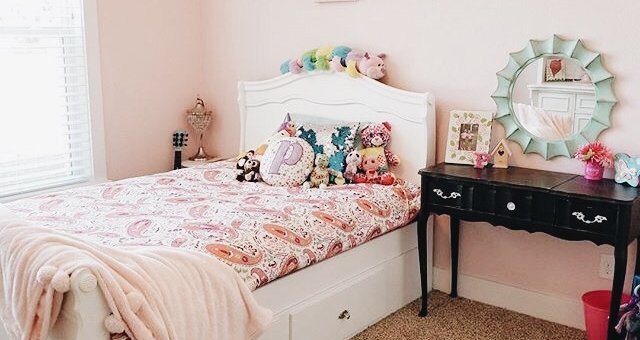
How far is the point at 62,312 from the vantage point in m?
1.94

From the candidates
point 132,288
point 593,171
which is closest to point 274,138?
point 593,171

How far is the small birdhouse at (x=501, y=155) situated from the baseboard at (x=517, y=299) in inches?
25.0

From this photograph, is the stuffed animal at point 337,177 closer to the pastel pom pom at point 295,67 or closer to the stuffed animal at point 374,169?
the stuffed animal at point 374,169

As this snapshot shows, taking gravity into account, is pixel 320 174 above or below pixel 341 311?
above

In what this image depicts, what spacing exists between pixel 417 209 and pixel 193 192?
3.65 ft

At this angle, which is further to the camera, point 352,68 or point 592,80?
point 352,68

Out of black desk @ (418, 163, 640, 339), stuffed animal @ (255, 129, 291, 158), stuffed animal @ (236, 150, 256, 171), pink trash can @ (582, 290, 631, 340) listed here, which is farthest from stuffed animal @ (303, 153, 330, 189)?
pink trash can @ (582, 290, 631, 340)

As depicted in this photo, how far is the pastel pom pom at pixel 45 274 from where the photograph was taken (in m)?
1.90

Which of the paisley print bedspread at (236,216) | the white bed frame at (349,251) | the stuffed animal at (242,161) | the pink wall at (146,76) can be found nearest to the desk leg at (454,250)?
the white bed frame at (349,251)

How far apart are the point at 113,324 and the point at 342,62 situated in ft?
7.12

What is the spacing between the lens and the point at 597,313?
9.27 ft

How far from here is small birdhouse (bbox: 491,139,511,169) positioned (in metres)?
3.18

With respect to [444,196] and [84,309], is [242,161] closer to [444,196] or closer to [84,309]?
[444,196]

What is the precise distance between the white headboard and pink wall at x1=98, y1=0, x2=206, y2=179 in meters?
0.55
